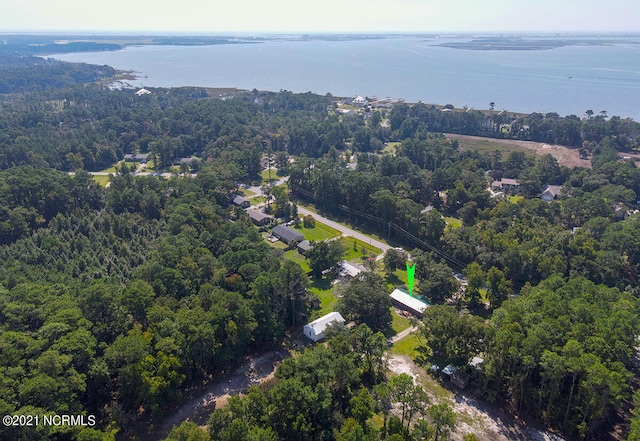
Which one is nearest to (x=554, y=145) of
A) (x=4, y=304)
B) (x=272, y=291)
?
(x=272, y=291)

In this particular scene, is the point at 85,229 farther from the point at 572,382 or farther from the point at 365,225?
the point at 572,382

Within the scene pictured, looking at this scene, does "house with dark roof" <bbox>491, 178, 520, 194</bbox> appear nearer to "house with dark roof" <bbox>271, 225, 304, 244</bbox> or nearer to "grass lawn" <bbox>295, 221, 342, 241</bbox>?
"grass lawn" <bbox>295, 221, 342, 241</bbox>

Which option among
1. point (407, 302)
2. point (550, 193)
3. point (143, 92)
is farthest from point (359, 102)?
point (407, 302)

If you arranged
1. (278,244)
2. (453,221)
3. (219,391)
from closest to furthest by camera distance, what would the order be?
(219,391), (278,244), (453,221)

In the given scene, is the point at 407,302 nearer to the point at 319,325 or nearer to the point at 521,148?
the point at 319,325

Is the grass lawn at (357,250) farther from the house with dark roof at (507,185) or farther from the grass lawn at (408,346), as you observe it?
the house with dark roof at (507,185)

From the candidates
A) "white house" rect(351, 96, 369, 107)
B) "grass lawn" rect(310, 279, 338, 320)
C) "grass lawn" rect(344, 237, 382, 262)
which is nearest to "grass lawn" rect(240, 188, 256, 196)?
"grass lawn" rect(344, 237, 382, 262)

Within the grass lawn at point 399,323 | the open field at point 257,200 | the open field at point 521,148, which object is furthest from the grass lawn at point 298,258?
the open field at point 521,148
